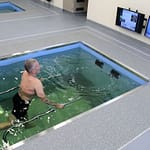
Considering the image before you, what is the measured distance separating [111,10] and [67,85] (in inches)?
83.3

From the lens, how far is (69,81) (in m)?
3.75

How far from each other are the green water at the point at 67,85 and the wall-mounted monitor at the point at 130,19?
0.95 m

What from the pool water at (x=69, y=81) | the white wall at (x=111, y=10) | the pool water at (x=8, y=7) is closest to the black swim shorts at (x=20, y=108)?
the pool water at (x=69, y=81)

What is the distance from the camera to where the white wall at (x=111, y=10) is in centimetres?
429

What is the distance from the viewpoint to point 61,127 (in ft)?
7.71

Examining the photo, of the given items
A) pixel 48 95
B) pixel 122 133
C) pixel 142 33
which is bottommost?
pixel 48 95

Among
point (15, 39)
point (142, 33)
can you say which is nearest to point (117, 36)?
point (142, 33)

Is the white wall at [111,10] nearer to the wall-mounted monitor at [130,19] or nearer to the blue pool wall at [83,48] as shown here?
the wall-mounted monitor at [130,19]

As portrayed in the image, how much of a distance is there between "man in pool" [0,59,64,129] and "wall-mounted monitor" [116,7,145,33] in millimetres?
2411

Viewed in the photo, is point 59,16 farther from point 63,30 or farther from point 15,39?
point 15,39

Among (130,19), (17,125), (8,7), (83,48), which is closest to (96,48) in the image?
(83,48)

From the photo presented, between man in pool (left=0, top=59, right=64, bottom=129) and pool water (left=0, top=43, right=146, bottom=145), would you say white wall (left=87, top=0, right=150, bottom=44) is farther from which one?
man in pool (left=0, top=59, right=64, bottom=129)

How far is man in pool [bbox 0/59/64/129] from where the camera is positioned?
8.29 feet

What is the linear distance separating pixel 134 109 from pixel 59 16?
3754mm
